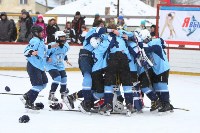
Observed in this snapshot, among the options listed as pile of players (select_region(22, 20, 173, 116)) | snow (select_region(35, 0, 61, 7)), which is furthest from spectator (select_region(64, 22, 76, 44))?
snow (select_region(35, 0, 61, 7))

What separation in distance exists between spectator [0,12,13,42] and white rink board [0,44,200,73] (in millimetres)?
364

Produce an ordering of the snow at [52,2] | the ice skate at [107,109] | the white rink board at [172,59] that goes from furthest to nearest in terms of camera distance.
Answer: the snow at [52,2] → the white rink board at [172,59] → the ice skate at [107,109]

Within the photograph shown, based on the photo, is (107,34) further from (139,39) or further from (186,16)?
(186,16)

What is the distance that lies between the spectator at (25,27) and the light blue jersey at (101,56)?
7197mm

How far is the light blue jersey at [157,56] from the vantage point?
802cm

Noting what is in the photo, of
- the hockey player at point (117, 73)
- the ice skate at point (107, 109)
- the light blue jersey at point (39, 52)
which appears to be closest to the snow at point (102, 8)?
the light blue jersey at point (39, 52)

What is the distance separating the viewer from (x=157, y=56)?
→ 26.6 ft

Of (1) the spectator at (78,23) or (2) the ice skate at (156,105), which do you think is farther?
(1) the spectator at (78,23)

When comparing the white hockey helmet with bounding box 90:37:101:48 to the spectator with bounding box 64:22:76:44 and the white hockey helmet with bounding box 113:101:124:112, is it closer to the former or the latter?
the white hockey helmet with bounding box 113:101:124:112

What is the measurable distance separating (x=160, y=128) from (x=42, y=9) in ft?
159

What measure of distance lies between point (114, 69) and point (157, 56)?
0.80 metres

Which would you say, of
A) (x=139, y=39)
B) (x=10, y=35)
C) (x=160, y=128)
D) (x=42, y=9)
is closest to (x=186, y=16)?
(x=10, y=35)

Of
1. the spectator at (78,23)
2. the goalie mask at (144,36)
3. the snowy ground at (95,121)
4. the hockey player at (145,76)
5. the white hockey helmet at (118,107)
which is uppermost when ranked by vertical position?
the goalie mask at (144,36)

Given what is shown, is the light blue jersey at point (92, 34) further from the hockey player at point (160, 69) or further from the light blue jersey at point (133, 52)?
the hockey player at point (160, 69)
